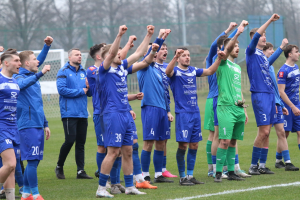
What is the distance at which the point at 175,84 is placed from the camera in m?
7.66

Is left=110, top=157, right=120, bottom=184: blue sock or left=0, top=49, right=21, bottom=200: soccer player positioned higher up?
left=0, top=49, right=21, bottom=200: soccer player

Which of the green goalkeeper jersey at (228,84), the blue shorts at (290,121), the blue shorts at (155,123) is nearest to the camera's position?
the green goalkeeper jersey at (228,84)

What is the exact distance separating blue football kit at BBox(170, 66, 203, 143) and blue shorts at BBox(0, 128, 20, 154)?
2.66 metres

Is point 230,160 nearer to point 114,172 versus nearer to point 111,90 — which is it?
point 114,172


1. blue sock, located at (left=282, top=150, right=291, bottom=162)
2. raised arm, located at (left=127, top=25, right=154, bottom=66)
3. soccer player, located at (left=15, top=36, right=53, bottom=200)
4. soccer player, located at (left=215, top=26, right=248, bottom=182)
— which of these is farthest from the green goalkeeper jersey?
soccer player, located at (left=15, top=36, right=53, bottom=200)

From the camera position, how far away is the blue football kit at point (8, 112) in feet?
19.2

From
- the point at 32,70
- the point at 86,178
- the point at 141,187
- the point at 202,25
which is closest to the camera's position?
the point at 32,70

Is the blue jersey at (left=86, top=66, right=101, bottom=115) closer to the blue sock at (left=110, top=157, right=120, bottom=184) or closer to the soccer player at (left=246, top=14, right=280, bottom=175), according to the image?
the blue sock at (left=110, top=157, right=120, bottom=184)

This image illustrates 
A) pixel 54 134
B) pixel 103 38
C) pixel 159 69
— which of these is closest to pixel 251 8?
pixel 103 38

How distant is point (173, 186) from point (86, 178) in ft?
6.44

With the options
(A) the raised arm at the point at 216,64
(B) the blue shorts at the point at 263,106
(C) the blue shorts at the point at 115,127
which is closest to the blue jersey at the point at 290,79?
(B) the blue shorts at the point at 263,106

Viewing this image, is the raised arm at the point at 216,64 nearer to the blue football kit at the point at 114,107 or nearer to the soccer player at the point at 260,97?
the soccer player at the point at 260,97

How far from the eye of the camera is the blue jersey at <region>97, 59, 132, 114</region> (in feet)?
21.4

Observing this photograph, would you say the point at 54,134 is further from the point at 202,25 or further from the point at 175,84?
the point at 202,25
